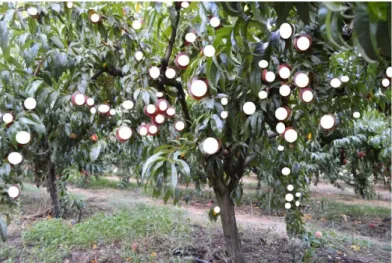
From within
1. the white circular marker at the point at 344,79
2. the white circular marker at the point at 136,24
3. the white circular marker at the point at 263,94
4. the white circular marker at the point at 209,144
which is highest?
the white circular marker at the point at 136,24

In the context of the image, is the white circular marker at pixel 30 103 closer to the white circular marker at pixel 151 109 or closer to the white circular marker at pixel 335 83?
the white circular marker at pixel 151 109

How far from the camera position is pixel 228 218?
212 cm

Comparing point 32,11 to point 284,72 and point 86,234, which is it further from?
point 86,234

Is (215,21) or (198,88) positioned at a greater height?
(215,21)

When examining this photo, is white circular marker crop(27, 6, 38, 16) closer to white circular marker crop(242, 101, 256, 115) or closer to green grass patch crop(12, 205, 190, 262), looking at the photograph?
white circular marker crop(242, 101, 256, 115)

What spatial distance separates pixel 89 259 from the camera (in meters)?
2.55

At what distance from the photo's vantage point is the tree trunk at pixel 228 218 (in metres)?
2.08

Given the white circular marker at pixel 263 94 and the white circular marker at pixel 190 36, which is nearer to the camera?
Answer: the white circular marker at pixel 263 94

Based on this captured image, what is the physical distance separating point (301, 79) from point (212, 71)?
333mm

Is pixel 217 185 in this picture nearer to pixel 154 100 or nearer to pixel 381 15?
pixel 154 100

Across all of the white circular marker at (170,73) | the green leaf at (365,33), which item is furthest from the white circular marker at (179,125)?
the green leaf at (365,33)

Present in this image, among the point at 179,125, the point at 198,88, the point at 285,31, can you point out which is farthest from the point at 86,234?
the point at 285,31

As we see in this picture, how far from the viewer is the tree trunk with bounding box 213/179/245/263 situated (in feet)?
6.81

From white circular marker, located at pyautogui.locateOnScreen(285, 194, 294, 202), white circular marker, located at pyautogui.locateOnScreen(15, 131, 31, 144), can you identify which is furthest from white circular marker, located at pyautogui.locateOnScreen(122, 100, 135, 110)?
white circular marker, located at pyautogui.locateOnScreen(285, 194, 294, 202)
